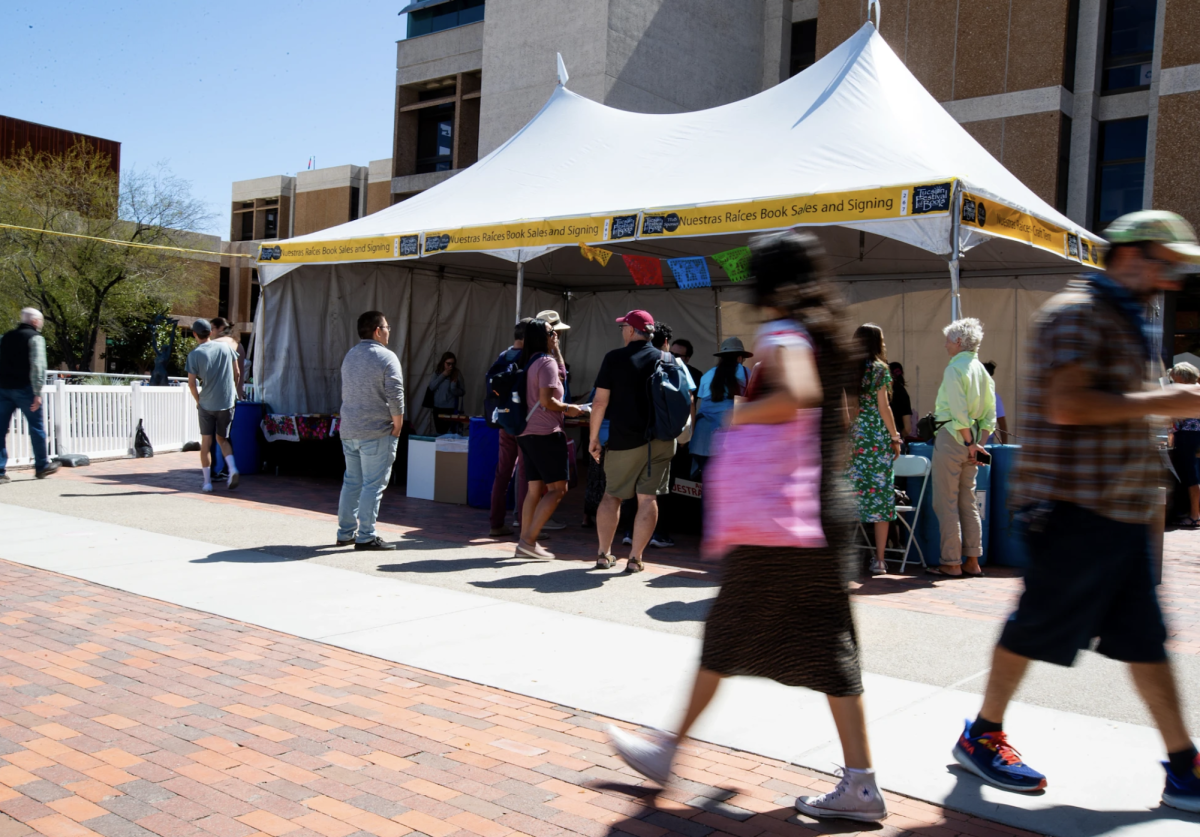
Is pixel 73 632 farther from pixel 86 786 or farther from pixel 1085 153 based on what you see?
pixel 1085 153

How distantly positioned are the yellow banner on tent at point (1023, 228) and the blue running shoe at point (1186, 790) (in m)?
5.50

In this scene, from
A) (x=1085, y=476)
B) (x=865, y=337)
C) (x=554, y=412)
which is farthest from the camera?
(x=554, y=412)

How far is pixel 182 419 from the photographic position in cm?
1602

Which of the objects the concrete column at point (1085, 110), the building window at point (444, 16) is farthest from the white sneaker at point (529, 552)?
the building window at point (444, 16)

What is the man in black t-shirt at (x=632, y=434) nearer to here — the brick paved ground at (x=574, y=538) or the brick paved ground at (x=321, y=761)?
the brick paved ground at (x=574, y=538)

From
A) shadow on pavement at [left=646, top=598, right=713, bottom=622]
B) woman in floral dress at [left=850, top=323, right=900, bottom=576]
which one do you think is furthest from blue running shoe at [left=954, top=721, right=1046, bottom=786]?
woman in floral dress at [left=850, top=323, right=900, bottom=576]

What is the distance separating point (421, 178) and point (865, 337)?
32640 millimetres

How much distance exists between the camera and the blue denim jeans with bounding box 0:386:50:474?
38.3 ft

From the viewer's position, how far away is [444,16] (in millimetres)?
36750

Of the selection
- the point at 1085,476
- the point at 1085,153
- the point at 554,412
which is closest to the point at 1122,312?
the point at 1085,476

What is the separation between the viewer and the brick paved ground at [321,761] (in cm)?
322

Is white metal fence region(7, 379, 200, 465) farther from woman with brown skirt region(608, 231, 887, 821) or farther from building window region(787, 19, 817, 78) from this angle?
building window region(787, 19, 817, 78)

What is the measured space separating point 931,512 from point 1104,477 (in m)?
5.20

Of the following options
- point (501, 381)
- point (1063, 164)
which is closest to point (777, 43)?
point (1063, 164)
